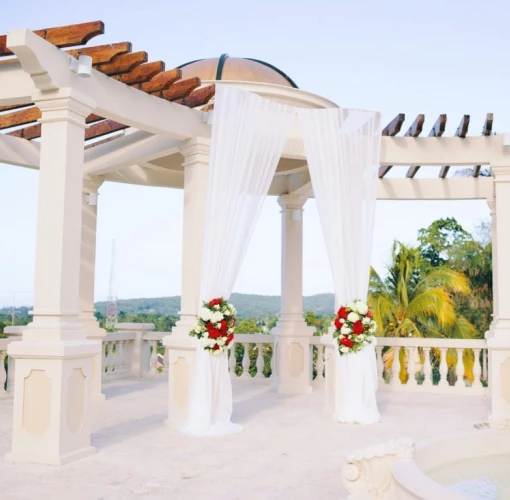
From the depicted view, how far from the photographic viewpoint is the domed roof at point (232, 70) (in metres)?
9.18

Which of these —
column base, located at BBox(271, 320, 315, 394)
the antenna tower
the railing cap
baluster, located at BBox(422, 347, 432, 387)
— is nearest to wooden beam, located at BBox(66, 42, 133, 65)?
column base, located at BBox(271, 320, 315, 394)

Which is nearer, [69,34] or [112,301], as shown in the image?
[69,34]

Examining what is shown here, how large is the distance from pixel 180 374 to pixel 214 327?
78 cm

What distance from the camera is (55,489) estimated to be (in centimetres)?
476

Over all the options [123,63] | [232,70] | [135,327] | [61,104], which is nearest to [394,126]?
[232,70]

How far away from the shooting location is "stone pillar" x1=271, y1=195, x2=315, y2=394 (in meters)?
10.7

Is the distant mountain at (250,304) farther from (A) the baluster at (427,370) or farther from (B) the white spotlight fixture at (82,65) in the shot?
(B) the white spotlight fixture at (82,65)

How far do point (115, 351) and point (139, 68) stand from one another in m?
6.55

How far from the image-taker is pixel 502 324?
820 cm

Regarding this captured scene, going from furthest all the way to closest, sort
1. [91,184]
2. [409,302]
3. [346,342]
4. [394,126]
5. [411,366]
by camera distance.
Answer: [409,302]
[411,366]
[91,184]
[394,126]
[346,342]

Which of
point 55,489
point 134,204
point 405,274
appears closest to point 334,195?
point 55,489

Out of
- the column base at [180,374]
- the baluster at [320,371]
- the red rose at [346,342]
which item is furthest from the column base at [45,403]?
the baluster at [320,371]

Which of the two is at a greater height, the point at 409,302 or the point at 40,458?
the point at 409,302

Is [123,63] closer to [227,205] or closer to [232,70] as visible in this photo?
[227,205]
